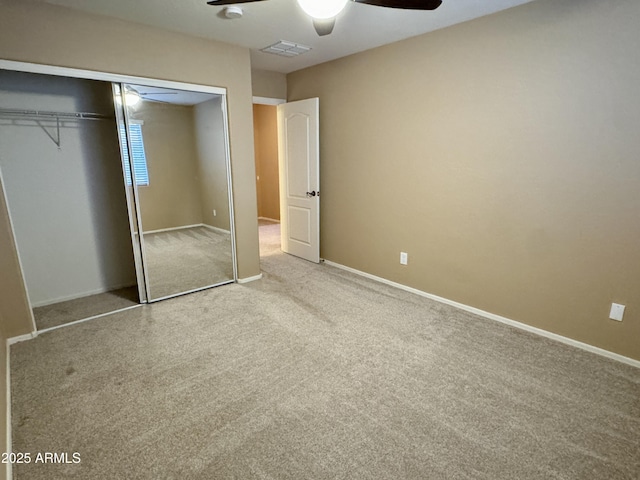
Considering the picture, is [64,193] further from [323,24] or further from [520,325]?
[520,325]

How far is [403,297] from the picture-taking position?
3500 mm

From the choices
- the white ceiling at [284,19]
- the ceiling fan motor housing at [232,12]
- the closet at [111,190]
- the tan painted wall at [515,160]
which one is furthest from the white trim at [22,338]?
the tan painted wall at [515,160]

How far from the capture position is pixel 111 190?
354cm

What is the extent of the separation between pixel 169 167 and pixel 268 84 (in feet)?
6.23

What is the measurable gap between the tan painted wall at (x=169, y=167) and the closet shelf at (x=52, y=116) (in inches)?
21.3

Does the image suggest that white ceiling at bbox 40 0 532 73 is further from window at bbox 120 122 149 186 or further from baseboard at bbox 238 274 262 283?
baseboard at bbox 238 274 262 283

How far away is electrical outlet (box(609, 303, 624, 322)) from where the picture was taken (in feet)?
7.74

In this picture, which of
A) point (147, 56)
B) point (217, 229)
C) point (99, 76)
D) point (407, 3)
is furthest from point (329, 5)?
point (217, 229)

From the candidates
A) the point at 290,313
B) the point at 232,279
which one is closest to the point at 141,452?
the point at 290,313

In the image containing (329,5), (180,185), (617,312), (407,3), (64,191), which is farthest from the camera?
(180,185)

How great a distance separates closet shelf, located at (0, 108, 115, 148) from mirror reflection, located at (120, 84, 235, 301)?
23.1 inches

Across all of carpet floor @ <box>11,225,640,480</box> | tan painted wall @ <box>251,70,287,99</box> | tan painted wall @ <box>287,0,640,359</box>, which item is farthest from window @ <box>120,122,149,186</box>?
tan painted wall @ <box>287,0,640,359</box>

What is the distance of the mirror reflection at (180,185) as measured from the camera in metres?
3.16

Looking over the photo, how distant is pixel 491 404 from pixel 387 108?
9.27 ft
